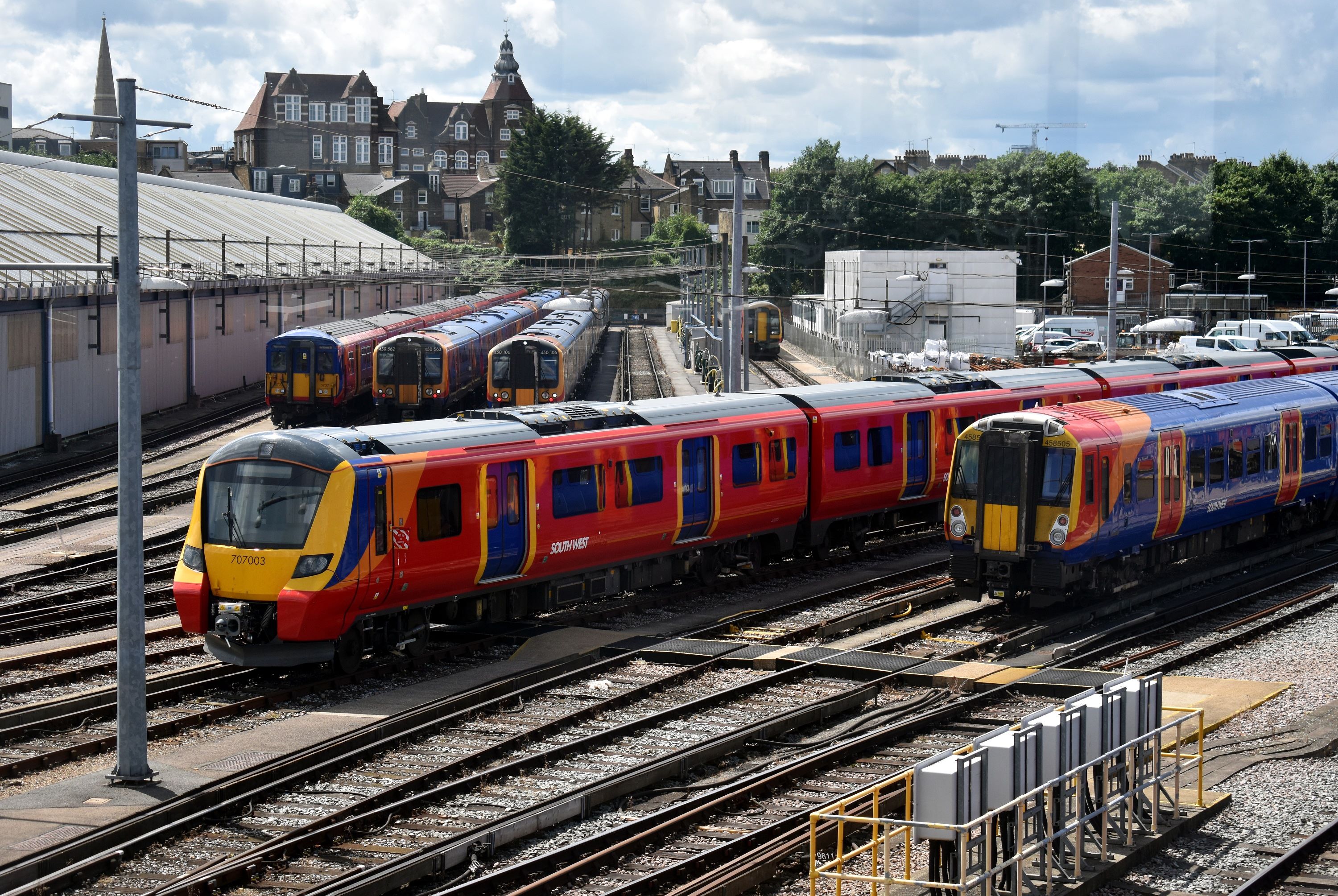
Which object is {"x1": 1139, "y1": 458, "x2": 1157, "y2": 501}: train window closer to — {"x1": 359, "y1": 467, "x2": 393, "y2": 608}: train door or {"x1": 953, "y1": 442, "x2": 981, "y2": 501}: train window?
{"x1": 953, "y1": 442, "x2": 981, "y2": 501}: train window

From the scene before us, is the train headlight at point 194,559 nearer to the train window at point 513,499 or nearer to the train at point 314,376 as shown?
the train window at point 513,499

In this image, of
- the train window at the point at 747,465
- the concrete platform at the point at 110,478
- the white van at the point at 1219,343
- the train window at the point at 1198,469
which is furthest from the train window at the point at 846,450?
the white van at the point at 1219,343

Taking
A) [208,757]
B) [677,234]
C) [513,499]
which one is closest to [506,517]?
[513,499]

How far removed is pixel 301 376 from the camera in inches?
1743

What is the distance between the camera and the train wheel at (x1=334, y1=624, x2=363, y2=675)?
59.2 ft

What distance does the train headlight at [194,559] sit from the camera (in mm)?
17844

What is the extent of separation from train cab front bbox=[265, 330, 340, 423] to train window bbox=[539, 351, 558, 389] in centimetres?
622

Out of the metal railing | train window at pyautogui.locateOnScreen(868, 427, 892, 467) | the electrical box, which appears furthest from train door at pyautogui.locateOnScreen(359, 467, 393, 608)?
train window at pyautogui.locateOnScreen(868, 427, 892, 467)

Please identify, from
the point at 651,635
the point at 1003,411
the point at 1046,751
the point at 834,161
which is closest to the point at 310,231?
the point at 834,161

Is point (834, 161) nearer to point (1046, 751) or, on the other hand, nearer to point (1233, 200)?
point (1233, 200)

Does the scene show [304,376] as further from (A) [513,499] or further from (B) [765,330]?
(B) [765,330]

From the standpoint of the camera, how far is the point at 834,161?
106875mm

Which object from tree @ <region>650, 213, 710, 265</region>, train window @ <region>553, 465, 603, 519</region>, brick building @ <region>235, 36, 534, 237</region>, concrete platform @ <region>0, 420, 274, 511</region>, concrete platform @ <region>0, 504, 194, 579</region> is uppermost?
brick building @ <region>235, 36, 534, 237</region>

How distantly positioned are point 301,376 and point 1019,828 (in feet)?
119
